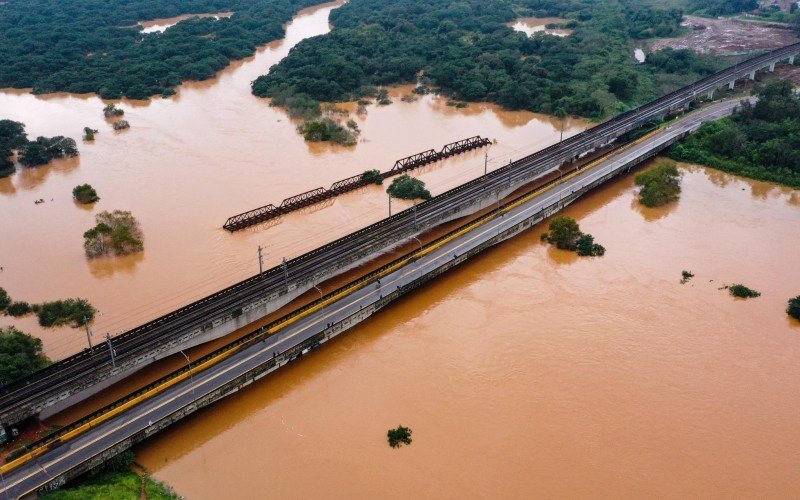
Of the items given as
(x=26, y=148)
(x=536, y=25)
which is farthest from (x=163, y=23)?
(x=536, y=25)

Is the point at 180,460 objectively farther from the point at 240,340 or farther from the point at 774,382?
the point at 774,382

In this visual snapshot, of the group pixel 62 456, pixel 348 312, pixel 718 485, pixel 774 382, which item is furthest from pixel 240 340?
pixel 774 382

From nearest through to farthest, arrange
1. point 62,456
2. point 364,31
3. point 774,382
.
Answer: point 62,456, point 774,382, point 364,31

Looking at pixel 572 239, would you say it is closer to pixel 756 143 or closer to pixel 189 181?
pixel 756 143

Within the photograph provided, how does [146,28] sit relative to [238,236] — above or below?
above

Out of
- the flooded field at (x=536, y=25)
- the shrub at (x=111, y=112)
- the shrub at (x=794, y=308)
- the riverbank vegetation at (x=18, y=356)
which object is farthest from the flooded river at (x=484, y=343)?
the flooded field at (x=536, y=25)

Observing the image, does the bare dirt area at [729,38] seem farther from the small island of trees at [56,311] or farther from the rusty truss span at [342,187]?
the small island of trees at [56,311]

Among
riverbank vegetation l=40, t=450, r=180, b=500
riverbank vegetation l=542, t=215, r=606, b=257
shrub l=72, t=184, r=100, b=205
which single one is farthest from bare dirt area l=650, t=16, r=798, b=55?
riverbank vegetation l=40, t=450, r=180, b=500
